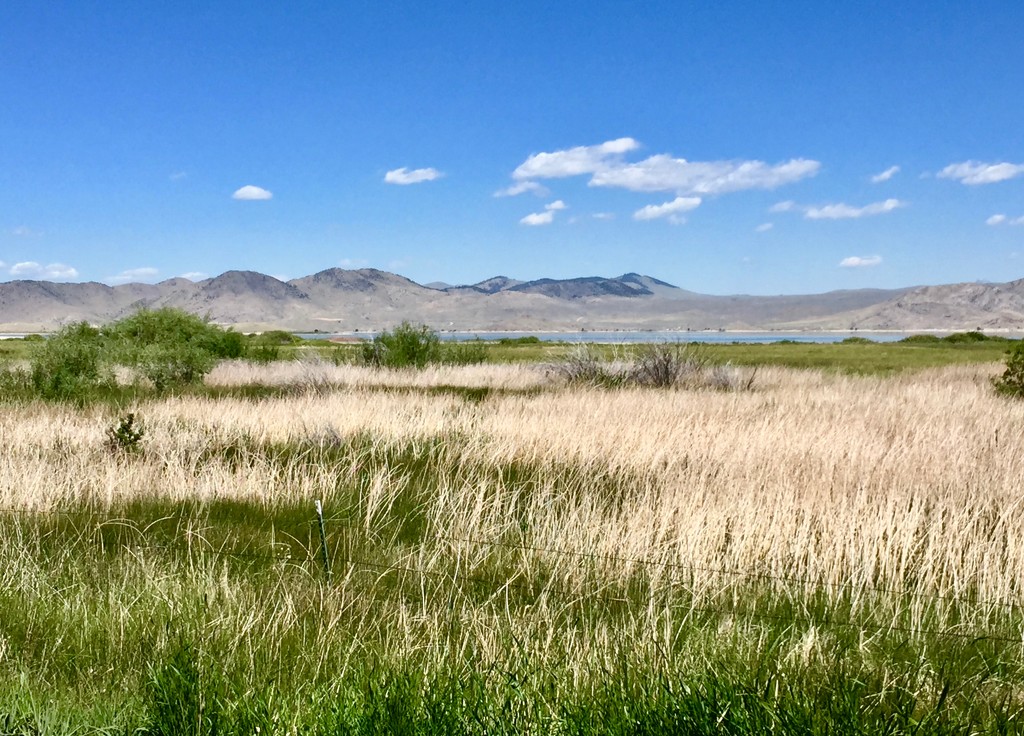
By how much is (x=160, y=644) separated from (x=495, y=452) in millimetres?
6448

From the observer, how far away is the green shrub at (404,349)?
2903 cm

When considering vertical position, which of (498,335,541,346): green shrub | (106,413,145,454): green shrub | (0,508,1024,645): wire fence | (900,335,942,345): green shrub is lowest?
(0,508,1024,645): wire fence

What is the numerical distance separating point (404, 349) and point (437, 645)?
26.3m

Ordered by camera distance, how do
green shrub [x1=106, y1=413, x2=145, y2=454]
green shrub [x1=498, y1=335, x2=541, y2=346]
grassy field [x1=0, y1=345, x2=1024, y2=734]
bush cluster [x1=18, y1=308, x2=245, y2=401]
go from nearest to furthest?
grassy field [x1=0, y1=345, x2=1024, y2=734] → green shrub [x1=106, y1=413, x2=145, y2=454] → bush cluster [x1=18, y1=308, x2=245, y2=401] → green shrub [x1=498, y1=335, x2=541, y2=346]

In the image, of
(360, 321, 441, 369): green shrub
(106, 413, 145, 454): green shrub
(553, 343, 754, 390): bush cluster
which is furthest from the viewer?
(360, 321, 441, 369): green shrub

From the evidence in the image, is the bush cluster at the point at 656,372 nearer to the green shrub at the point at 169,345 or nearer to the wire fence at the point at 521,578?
the green shrub at the point at 169,345

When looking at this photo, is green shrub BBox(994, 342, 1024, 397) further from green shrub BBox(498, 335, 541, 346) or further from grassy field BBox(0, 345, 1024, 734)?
green shrub BBox(498, 335, 541, 346)

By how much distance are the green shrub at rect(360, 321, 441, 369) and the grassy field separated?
1681cm

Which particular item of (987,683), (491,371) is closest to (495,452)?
(987,683)

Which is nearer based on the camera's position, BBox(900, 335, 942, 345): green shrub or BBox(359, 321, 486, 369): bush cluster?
BBox(359, 321, 486, 369): bush cluster

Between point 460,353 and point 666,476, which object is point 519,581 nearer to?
point 666,476

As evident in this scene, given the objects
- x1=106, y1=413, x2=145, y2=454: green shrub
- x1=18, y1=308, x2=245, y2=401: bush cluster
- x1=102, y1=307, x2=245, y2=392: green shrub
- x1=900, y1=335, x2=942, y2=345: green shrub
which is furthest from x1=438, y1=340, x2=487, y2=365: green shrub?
x1=900, y1=335, x2=942, y2=345: green shrub

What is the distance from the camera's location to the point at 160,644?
3.73 m

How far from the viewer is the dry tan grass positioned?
5844mm
